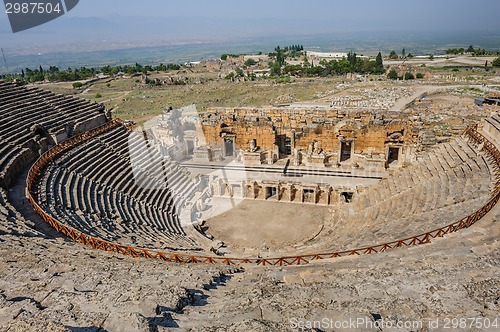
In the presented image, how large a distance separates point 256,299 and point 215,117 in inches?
778

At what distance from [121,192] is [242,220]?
23.6 ft

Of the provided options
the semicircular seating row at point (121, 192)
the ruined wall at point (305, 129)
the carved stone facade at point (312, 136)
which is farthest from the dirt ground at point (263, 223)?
the ruined wall at point (305, 129)

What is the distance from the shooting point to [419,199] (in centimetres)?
1602

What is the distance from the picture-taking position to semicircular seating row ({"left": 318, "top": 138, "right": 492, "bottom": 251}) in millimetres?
12961

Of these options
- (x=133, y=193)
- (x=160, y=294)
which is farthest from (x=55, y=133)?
(x=160, y=294)

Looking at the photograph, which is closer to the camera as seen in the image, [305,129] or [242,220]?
[242,220]

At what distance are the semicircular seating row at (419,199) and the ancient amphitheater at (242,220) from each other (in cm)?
11

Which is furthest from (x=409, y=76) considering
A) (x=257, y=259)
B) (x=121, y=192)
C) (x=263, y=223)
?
(x=257, y=259)

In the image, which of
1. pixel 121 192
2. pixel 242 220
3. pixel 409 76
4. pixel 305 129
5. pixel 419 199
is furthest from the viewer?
pixel 409 76

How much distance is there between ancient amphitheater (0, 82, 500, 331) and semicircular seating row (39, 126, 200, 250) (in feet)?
0.37

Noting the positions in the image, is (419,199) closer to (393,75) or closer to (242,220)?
(242,220)

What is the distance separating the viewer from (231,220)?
2050 centimetres

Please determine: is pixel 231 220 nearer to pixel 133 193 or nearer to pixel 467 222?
pixel 133 193

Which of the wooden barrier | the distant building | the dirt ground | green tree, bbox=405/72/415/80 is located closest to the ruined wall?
the dirt ground
